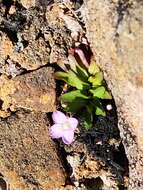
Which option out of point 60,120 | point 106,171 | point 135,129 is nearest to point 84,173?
point 106,171

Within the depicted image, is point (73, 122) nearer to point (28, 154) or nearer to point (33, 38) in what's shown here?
point (28, 154)


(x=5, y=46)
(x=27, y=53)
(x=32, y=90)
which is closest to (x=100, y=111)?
(x=32, y=90)

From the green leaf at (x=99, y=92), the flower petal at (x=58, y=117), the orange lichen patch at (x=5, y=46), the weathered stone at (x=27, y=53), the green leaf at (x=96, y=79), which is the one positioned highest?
the orange lichen patch at (x=5, y=46)

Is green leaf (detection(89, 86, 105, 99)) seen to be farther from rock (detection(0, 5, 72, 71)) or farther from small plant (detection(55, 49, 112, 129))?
rock (detection(0, 5, 72, 71))

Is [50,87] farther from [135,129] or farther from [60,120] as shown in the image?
[135,129]

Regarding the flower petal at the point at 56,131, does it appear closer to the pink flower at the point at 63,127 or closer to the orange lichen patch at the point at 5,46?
the pink flower at the point at 63,127

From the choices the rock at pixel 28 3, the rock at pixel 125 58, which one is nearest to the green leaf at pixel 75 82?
the rock at pixel 125 58
